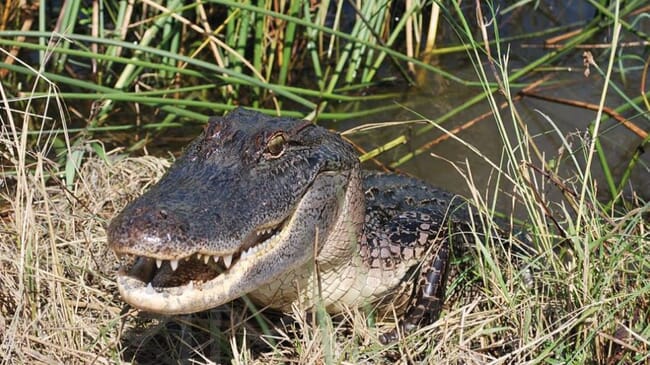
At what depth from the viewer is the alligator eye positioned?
326cm

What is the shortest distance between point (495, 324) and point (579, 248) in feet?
1.45

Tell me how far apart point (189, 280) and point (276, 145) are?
1.91ft

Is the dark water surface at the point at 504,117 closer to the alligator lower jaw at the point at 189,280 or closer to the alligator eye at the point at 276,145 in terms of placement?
the alligator eye at the point at 276,145

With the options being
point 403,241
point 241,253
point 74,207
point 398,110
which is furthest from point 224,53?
point 241,253

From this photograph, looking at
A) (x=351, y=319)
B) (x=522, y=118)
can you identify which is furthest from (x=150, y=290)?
(x=522, y=118)

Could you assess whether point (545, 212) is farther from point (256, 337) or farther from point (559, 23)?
point (559, 23)

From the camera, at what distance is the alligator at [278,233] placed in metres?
2.72

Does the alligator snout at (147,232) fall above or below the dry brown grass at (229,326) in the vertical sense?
above

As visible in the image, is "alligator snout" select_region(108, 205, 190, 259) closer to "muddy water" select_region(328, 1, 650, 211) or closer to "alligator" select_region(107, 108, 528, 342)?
"alligator" select_region(107, 108, 528, 342)

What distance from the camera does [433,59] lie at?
6328 millimetres

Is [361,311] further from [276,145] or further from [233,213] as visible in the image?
[233,213]

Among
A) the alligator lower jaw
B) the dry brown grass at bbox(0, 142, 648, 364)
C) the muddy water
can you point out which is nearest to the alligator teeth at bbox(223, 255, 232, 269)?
the alligator lower jaw

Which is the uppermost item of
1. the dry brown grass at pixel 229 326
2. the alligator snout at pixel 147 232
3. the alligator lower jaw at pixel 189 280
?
the alligator snout at pixel 147 232

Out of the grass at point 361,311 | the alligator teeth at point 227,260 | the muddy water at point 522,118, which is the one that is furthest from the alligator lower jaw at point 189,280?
the muddy water at point 522,118
